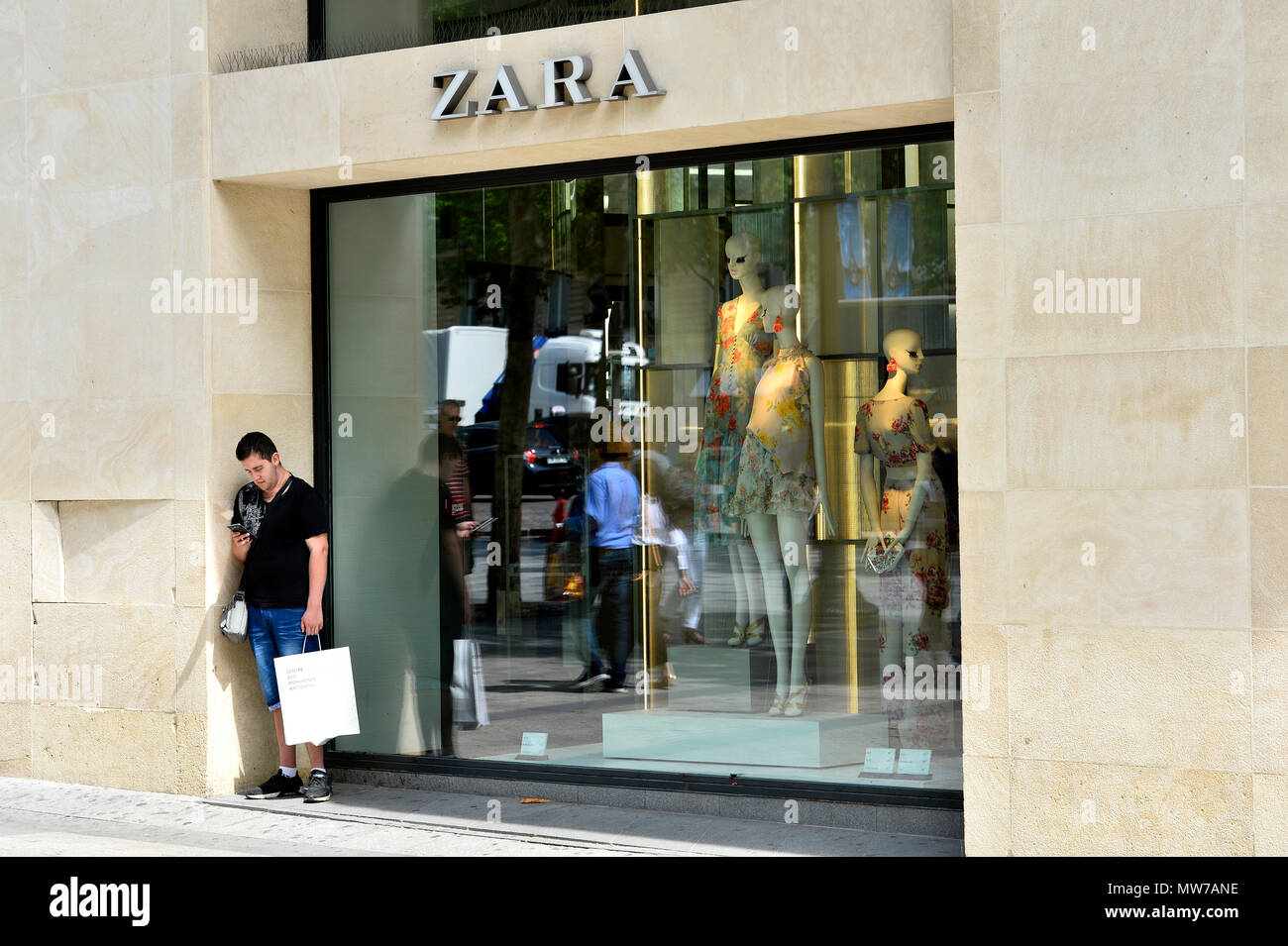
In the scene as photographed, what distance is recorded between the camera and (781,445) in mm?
7852

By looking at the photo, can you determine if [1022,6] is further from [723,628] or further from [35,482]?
[35,482]

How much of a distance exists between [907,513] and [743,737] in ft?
4.77

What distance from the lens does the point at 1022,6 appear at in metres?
6.43

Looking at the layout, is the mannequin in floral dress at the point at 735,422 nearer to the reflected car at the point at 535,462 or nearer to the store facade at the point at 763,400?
the store facade at the point at 763,400

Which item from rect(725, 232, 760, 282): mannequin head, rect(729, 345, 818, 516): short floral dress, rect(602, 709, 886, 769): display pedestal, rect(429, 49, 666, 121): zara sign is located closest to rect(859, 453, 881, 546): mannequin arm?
rect(729, 345, 818, 516): short floral dress

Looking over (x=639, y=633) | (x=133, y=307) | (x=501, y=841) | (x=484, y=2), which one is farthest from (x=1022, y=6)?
(x=133, y=307)

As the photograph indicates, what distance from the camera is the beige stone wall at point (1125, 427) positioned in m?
6.02

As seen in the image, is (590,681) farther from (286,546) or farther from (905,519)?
(905,519)

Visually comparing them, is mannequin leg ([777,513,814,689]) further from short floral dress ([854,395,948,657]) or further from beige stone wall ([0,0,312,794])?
beige stone wall ([0,0,312,794])

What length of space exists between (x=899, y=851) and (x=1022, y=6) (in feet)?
12.4

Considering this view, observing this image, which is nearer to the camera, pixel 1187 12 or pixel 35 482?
pixel 1187 12

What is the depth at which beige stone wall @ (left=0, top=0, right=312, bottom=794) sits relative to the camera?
27.6 feet

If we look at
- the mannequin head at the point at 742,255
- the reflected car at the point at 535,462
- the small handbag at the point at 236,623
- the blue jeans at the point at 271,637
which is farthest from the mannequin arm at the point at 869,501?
the small handbag at the point at 236,623

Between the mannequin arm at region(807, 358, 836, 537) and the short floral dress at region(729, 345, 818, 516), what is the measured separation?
22 millimetres
